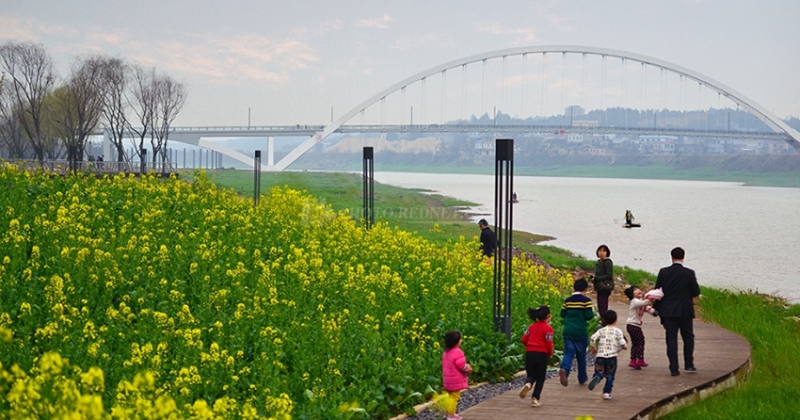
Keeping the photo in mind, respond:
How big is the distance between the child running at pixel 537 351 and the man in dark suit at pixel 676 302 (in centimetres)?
169

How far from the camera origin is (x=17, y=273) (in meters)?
10.4

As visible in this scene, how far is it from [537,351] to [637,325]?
1.91m

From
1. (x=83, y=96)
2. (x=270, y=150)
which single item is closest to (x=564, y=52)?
(x=270, y=150)

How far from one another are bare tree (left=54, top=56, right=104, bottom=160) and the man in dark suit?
46.3m

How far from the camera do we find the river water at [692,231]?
101ft

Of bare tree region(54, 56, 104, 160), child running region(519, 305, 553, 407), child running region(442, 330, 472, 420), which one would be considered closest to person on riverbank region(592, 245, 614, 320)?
child running region(519, 305, 553, 407)

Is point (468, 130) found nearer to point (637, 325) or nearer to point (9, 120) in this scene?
point (9, 120)

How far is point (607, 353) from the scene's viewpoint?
26.6ft

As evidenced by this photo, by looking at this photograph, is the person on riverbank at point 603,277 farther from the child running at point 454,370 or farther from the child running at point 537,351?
the child running at point 454,370

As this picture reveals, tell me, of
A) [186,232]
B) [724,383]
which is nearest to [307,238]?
[186,232]

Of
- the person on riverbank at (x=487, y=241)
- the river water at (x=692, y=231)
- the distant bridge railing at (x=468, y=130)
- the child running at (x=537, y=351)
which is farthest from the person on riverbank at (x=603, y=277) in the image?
the distant bridge railing at (x=468, y=130)

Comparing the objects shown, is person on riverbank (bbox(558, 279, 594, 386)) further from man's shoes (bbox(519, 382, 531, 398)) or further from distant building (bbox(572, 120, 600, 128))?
Result: distant building (bbox(572, 120, 600, 128))

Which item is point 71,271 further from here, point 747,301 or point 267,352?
point 747,301

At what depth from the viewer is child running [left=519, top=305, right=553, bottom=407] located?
25.3ft
